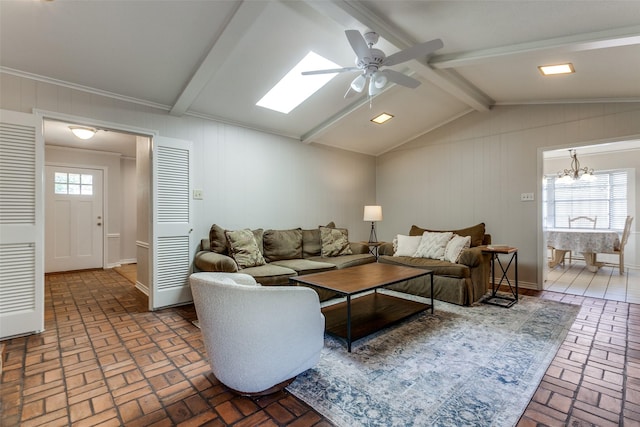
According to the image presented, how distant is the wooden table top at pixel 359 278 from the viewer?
2.53m

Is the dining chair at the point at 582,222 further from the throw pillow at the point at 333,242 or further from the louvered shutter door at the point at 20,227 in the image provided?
the louvered shutter door at the point at 20,227

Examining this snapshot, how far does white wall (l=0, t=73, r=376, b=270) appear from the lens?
2906 millimetres

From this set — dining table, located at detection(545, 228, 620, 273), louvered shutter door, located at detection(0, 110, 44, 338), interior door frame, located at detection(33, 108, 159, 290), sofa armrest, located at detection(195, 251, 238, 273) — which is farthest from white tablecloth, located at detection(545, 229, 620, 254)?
louvered shutter door, located at detection(0, 110, 44, 338)

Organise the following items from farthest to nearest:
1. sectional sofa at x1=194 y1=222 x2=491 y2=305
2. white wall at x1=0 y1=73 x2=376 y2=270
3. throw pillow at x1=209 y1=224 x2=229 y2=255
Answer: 1. throw pillow at x1=209 y1=224 x2=229 y2=255
2. sectional sofa at x1=194 y1=222 x2=491 y2=305
3. white wall at x1=0 y1=73 x2=376 y2=270

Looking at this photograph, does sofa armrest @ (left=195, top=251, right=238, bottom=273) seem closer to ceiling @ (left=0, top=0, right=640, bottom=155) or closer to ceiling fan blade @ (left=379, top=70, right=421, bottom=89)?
ceiling @ (left=0, top=0, right=640, bottom=155)

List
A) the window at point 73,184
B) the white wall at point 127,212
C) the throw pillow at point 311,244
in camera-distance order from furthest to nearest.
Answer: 1. the white wall at point 127,212
2. the window at point 73,184
3. the throw pillow at point 311,244

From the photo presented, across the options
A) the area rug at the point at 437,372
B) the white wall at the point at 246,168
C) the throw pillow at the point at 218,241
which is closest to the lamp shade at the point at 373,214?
the white wall at the point at 246,168

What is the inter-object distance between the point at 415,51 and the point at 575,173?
17.6 feet

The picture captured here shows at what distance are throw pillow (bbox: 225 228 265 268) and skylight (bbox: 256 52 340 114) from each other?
1663mm

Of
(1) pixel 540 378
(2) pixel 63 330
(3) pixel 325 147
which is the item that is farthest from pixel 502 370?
(3) pixel 325 147

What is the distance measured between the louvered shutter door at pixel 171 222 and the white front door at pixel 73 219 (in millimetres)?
3627

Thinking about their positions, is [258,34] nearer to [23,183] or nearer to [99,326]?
[23,183]

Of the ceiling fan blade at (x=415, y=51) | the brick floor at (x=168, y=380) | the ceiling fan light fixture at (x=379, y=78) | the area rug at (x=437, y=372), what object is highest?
the ceiling fan blade at (x=415, y=51)

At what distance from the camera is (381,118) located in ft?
15.2
